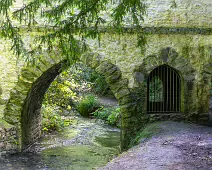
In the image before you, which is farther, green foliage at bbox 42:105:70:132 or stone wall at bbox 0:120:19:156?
green foliage at bbox 42:105:70:132

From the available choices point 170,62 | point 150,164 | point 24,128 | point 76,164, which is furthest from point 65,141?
point 150,164

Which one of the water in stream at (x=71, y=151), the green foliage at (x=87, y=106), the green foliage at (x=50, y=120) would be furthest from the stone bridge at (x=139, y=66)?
the green foliage at (x=87, y=106)

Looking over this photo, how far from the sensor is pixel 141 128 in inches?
357

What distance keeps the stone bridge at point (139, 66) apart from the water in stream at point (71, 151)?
2.04 ft

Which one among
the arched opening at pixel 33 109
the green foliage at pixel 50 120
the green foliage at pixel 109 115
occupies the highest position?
the arched opening at pixel 33 109

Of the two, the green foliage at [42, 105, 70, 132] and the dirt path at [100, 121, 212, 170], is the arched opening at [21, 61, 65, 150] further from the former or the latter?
the dirt path at [100, 121, 212, 170]

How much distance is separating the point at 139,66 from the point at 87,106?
8.13 m

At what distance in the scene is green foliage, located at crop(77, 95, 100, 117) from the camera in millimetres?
16719

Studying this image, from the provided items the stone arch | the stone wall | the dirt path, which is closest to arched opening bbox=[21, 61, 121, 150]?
the stone arch

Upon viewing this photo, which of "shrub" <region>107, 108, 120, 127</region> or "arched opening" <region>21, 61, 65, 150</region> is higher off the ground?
"arched opening" <region>21, 61, 65, 150</region>

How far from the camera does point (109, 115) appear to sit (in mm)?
15133

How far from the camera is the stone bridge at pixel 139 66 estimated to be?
8.99 m

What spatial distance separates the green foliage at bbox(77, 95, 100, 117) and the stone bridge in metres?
7.46

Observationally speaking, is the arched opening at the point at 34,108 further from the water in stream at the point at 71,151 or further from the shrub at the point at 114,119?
the shrub at the point at 114,119
